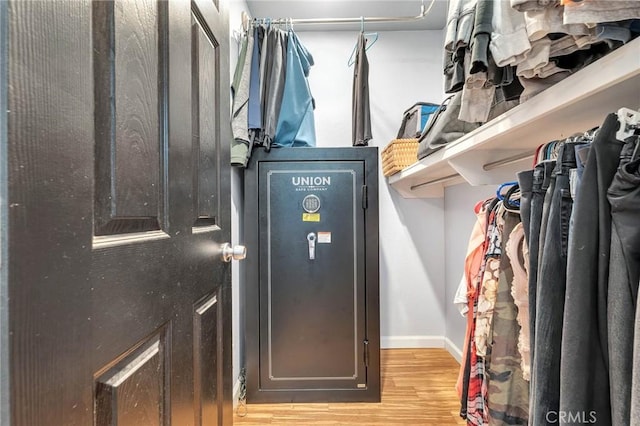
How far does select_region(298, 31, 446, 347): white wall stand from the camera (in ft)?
7.84

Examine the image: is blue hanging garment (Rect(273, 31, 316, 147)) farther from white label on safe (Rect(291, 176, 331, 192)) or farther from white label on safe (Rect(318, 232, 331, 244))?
white label on safe (Rect(318, 232, 331, 244))

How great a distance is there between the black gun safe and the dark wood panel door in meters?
0.91

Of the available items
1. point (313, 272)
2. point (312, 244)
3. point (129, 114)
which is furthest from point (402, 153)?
point (129, 114)

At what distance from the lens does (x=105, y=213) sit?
444mm

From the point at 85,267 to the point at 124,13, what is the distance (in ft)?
1.31

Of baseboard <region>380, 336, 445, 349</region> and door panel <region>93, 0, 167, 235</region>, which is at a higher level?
door panel <region>93, 0, 167, 235</region>

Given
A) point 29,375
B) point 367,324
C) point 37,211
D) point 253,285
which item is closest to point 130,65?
point 37,211

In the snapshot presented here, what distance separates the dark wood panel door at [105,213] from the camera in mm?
313

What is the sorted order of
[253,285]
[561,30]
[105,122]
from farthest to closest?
[253,285]
[561,30]
[105,122]

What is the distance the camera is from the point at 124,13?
Answer: 0.49 m

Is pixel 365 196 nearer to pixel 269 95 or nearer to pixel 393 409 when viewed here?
pixel 269 95

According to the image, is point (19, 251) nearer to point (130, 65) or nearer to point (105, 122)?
point (105, 122)

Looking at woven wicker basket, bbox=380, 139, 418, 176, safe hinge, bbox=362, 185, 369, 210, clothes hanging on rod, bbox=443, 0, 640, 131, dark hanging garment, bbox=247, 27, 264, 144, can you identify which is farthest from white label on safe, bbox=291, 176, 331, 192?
clothes hanging on rod, bbox=443, 0, 640, 131

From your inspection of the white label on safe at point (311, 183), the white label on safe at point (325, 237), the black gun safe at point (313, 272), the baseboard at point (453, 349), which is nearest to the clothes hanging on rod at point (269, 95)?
the black gun safe at point (313, 272)
